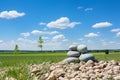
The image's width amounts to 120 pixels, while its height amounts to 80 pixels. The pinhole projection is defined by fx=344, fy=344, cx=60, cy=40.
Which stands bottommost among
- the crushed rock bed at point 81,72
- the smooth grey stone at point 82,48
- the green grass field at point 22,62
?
the crushed rock bed at point 81,72

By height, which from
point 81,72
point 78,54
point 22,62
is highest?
point 78,54

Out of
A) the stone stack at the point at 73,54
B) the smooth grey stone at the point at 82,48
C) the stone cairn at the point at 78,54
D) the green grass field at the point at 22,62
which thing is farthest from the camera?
the smooth grey stone at the point at 82,48

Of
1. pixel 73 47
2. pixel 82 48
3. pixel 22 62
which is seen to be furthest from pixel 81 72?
pixel 22 62

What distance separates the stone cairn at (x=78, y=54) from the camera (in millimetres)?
14753

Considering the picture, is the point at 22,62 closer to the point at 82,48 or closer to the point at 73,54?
the point at 73,54

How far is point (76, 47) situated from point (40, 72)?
402 cm

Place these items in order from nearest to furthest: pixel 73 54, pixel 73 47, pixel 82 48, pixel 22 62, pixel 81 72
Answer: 1. pixel 81 72
2. pixel 82 48
3. pixel 73 54
4. pixel 73 47
5. pixel 22 62

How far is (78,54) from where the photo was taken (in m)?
15.5

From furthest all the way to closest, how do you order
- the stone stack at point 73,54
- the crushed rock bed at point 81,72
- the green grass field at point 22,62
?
1. the stone stack at point 73,54
2. the crushed rock bed at point 81,72
3. the green grass field at point 22,62

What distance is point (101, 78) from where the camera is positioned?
10969 mm

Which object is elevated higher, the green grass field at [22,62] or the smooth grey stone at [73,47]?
the smooth grey stone at [73,47]

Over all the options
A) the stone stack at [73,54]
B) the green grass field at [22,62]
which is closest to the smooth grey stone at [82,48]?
the stone stack at [73,54]

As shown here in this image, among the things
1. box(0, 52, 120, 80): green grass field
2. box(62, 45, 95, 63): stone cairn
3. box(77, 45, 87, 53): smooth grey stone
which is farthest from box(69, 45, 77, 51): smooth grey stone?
box(0, 52, 120, 80): green grass field

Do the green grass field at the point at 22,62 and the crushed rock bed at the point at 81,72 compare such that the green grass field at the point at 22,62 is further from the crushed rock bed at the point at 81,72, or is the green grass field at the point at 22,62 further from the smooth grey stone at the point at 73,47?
the smooth grey stone at the point at 73,47
